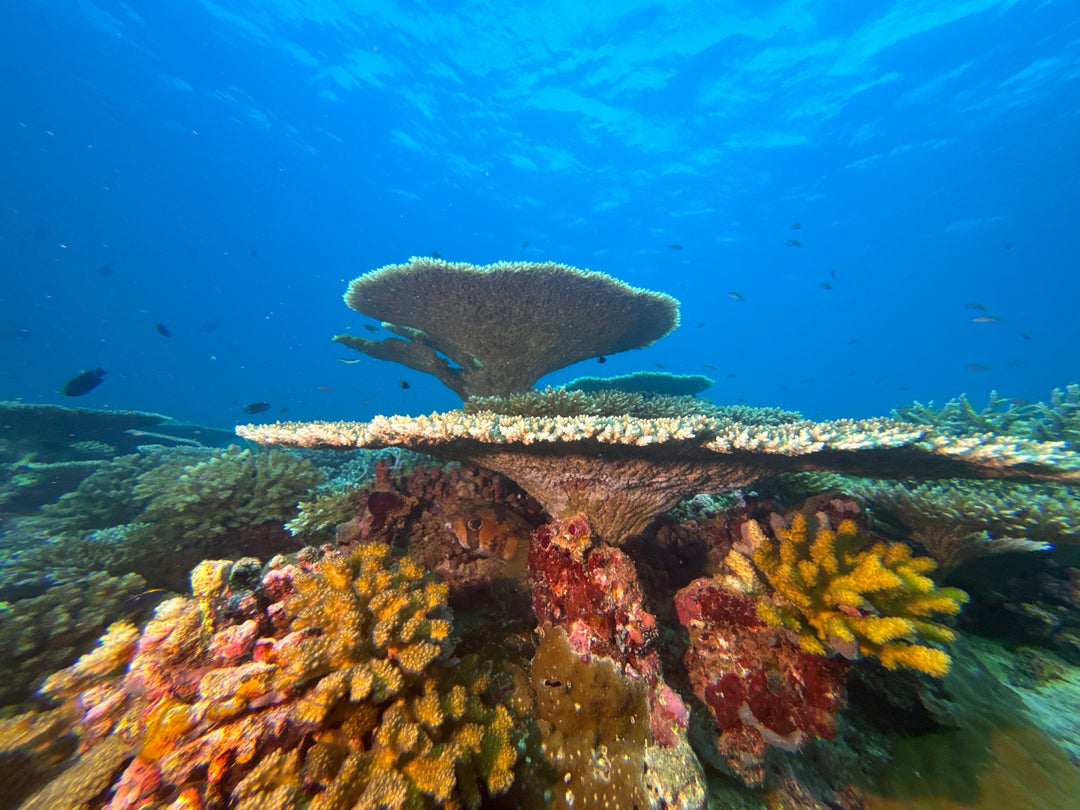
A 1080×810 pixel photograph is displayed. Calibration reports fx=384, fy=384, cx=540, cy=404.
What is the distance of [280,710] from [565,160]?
66237mm

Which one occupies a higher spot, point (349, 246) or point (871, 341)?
point (349, 246)

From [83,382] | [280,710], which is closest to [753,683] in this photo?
[280,710]

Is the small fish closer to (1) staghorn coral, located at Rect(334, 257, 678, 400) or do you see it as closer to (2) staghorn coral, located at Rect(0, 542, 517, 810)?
(2) staghorn coral, located at Rect(0, 542, 517, 810)

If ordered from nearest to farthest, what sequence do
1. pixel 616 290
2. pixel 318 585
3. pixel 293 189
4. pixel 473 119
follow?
pixel 318 585 → pixel 616 290 → pixel 473 119 → pixel 293 189

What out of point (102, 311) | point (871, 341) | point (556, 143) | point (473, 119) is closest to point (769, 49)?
point (556, 143)

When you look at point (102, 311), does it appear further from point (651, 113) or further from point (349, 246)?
point (651, 113)

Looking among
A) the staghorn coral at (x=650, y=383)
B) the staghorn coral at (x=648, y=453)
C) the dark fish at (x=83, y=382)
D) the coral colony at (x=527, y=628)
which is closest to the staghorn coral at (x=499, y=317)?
the staghorn coral at (x=650, y=383)

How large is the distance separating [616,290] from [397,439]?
4.25 meters

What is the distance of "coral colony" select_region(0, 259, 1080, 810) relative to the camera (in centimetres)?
185

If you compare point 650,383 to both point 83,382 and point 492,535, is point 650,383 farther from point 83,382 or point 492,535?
point 83,382

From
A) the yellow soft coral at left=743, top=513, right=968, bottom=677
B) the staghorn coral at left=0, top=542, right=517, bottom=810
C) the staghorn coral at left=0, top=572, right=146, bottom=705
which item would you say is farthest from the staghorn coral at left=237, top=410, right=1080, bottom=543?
the staghorn coral at left=0, top=572, right=146, bottom=705

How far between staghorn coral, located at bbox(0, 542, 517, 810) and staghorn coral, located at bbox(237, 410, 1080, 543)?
118 centimetres

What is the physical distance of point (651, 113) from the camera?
46156 millimetres

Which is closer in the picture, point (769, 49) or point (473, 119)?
point (769, 49)
